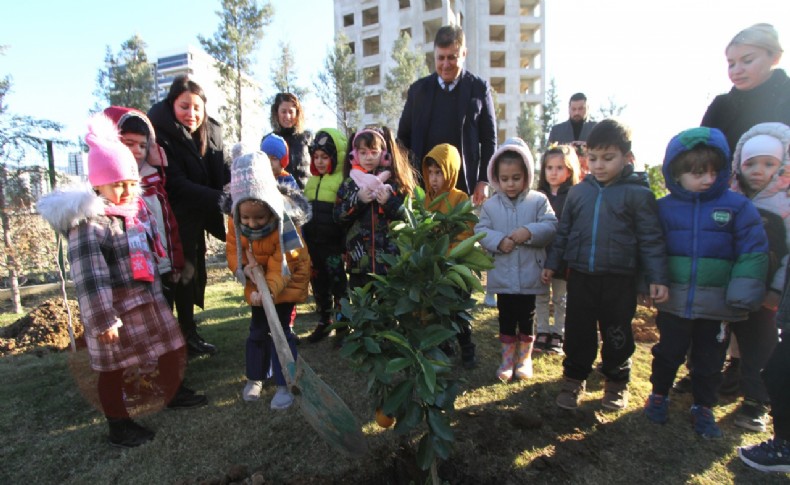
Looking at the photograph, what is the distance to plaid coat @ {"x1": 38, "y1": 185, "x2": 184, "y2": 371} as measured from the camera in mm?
2225

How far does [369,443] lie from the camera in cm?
229

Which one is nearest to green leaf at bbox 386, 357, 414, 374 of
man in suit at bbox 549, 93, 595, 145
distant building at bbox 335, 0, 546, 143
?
man in suit at bbox 549, 93, 595, 145

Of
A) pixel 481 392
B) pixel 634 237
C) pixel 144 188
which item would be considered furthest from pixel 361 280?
pixel 634 237

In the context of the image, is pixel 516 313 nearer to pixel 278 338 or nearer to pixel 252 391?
pixel 278 338

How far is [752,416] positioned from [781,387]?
1.60 ft

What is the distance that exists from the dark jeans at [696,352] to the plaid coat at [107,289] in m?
3.21

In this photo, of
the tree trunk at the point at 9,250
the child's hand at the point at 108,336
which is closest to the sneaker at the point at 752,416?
the child's hand at the point at 108,336

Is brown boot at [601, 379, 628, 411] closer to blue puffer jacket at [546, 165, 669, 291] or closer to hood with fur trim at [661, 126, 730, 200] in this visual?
blue puffer jacket at [546, 165, 669, 291]

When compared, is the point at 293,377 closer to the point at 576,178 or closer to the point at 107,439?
the point at 107,439

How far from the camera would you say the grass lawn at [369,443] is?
2.06 metres

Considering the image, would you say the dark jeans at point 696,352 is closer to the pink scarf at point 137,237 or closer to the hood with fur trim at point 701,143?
the hood with fur trim at point 701,143

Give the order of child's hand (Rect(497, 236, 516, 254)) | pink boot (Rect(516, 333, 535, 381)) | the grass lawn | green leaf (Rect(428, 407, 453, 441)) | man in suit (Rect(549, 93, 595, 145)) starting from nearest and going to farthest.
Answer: green leaf (Rect(428, 407, 453, 441)) → the grass lawn → child's hand (Rect(497, 236, 516, 254)) → pink boot (Rect(516, 333, 535, 381)) → man in suit (Rect(549, 93, 595, 145))

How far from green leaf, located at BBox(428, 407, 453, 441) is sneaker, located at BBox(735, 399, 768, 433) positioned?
208 centimetres

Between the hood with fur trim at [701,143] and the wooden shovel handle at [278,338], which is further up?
the hood with fur trim at [701,143]
